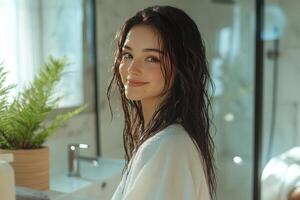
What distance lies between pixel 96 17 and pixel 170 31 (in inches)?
61.2

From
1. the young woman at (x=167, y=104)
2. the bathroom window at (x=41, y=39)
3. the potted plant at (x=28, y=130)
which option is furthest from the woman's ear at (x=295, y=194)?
the bathroom window at (x=41, y=39)

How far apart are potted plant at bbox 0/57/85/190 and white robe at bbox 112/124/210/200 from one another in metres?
0.56

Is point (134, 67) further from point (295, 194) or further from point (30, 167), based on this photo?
point (295, 194)

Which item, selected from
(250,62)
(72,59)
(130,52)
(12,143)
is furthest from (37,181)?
(250,62)

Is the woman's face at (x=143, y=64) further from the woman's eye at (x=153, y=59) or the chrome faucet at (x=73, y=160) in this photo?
the chrome faucet at (x=73, y=160)

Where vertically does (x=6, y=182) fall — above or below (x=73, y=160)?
above

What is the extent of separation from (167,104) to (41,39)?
1.36m

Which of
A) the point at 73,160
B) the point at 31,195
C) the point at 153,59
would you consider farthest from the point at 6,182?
the point at 73,160

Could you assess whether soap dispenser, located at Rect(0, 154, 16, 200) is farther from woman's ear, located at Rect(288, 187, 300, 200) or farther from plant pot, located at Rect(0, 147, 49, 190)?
woman's ear, located at Rect(288, 187, 300, 200)

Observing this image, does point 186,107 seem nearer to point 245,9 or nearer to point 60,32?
point 60,32

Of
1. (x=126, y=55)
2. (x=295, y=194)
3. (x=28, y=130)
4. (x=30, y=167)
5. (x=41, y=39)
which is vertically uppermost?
(x=41, y=39)

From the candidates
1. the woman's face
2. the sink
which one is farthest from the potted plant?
the woman's face

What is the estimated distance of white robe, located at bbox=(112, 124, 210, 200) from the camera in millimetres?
626

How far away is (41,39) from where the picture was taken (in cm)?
194
